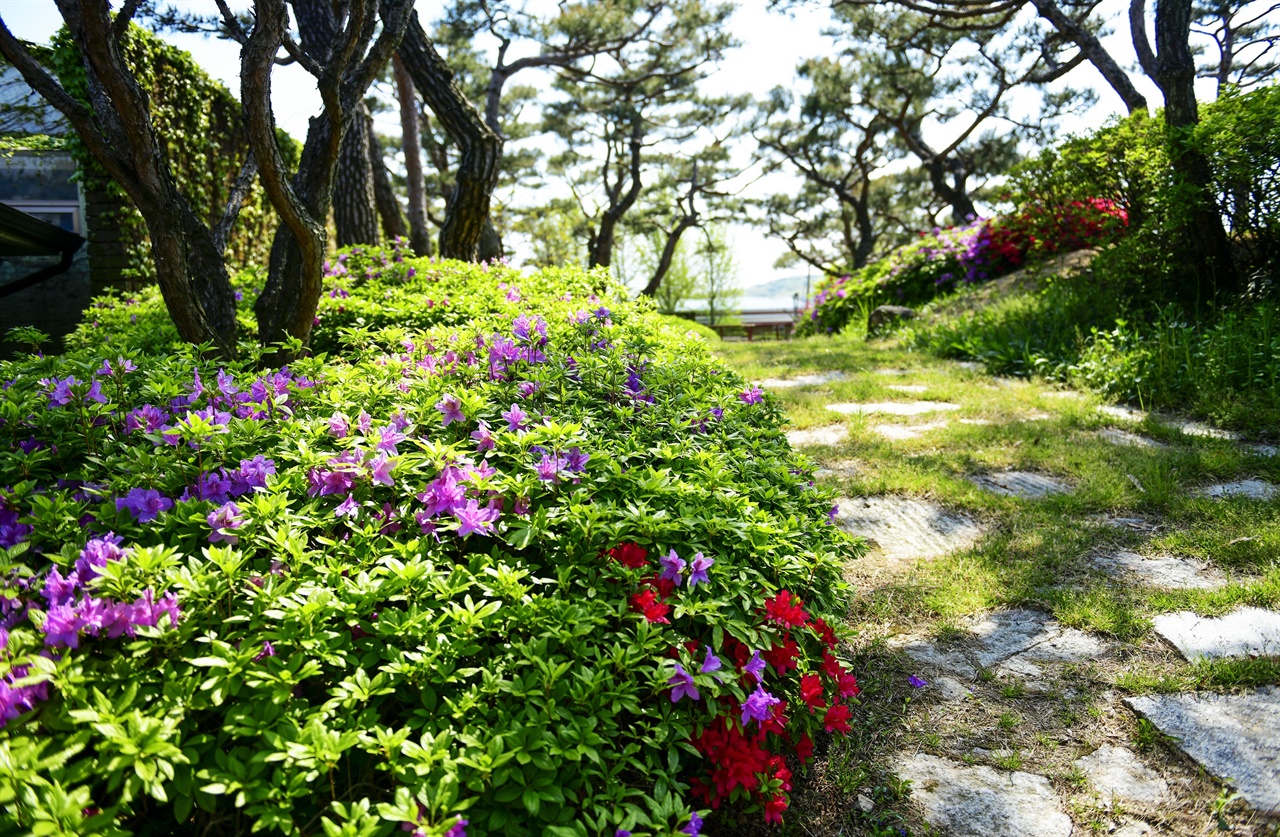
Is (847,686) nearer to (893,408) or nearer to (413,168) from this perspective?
(893,408)

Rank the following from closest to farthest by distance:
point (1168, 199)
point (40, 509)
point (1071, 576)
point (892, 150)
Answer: point (40, 509) → point (1071, 576) → point (1168, 199) → point (892, 150)

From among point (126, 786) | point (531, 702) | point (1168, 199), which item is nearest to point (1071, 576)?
point (531, 702)

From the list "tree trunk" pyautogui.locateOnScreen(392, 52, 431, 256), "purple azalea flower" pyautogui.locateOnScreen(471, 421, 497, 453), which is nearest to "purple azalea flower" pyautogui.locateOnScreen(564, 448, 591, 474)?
"purple azalea flower" pyautogui.locateOnScreen(471, 421, 497, 453)

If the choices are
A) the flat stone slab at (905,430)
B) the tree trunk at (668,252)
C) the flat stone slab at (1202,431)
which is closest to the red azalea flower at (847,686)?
the flat stone slab at (905,430)

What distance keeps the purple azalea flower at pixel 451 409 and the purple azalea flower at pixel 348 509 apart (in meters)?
0.42

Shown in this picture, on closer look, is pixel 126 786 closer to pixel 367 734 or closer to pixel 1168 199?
pixel 367 734

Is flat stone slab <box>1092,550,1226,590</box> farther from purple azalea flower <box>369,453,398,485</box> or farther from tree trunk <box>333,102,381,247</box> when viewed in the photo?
tree trunk <box>333,102,381,247</box>

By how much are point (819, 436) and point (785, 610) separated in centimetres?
312

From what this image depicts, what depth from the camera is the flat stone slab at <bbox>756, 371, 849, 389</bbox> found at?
20.3 ft

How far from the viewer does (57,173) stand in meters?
5.98

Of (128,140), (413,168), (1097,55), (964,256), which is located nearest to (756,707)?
(128,140)

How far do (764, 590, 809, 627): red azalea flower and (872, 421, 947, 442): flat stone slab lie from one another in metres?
3.04

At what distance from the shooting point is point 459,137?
705 cm

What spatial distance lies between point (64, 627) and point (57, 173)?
654cm
